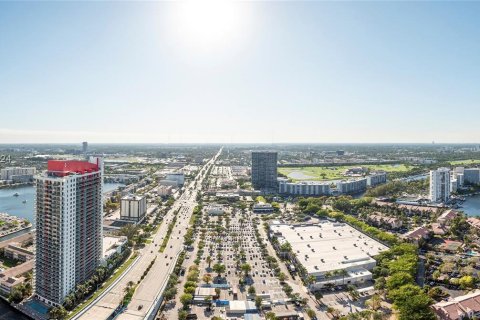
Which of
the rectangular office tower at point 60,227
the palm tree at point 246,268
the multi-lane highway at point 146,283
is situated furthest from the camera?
the palm tree at point 246,268

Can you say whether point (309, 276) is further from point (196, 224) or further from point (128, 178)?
point (128, 178)

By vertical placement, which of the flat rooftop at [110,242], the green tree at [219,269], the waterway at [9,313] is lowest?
the waterway at [9,313]

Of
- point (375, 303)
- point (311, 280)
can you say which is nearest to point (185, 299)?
point (311, 280)

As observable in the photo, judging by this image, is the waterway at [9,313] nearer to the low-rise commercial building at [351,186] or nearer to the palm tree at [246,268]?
the palm tree at [246,268]

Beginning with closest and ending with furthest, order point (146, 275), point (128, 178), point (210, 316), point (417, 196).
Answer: point (210, 316) < point (146, 275) < point (417, 196) < point (128, 178)

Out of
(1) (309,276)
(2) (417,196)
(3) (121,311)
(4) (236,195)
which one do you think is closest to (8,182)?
(4) (236,195)

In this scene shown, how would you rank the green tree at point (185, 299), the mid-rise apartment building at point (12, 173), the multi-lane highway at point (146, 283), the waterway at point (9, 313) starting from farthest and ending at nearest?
the mid-rise apartment building at point (12, 173) → the green tree at point (185, 299) → the waterway at point (9, 313) → the multi-lane highway at point (146, 283)

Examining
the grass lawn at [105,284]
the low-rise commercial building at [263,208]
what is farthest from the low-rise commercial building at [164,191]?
the grass lawn at [105,284]
